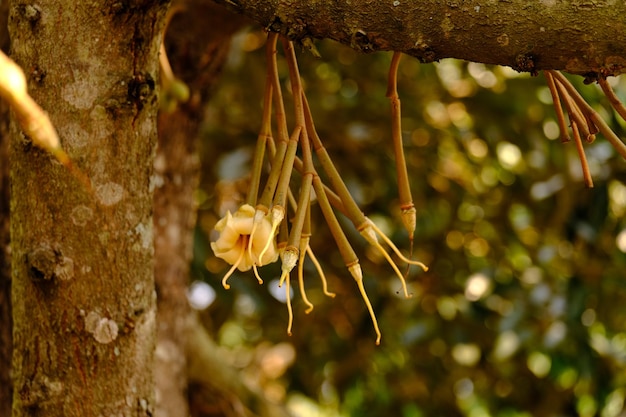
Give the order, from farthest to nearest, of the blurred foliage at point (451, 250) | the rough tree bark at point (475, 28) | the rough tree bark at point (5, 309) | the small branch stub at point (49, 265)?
the blurred foliage at point (451, 250), the rough tree bark at point (5, 309), the small branch stub at point (49, 265), the rough tree bark at point (475, 28)

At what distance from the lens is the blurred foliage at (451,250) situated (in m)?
1.89

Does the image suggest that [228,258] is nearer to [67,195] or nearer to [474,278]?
[67,195]

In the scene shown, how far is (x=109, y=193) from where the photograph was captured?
2.59 feet

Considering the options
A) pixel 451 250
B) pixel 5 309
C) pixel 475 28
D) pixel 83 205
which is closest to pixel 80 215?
pixel 83 205

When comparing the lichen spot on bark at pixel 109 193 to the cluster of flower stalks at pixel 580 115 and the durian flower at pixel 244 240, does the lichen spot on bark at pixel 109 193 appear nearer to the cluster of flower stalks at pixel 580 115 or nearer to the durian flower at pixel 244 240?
the durian flower at pixel 244 240

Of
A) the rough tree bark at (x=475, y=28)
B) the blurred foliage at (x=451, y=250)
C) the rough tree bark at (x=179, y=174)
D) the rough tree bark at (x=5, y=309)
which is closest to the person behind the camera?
the rough tree bark at (x=475, y=28)

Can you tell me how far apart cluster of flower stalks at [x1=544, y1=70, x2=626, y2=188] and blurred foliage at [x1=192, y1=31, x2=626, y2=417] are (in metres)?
1.02

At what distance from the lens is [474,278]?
195 cm

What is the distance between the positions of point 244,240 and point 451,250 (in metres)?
1.50

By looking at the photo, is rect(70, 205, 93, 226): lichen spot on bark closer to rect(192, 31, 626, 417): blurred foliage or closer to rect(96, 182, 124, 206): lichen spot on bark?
rect(96, 182, 124, 206): lichen spot on bark

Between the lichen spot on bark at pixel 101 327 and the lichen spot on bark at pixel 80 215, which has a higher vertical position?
the lichen spot on bark at pixel 80 215

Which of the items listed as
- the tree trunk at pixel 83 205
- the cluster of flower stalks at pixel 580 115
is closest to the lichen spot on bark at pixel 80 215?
Result: the tree trunk at pixel 83 205

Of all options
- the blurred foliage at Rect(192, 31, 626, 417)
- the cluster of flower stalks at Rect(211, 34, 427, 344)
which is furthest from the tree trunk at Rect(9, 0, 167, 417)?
the blurred foliage at Rect(192, 31, 626, 417)

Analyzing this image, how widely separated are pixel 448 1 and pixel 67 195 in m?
0.39
